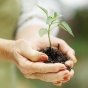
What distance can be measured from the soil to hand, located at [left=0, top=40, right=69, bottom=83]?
45mm

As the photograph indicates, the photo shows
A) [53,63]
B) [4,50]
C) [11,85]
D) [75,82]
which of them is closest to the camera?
[53,63]

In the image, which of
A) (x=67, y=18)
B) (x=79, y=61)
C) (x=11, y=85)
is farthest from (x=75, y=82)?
(x=11, y=85)

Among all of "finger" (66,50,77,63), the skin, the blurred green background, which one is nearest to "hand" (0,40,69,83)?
the skin

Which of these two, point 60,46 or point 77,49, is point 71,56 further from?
point 77,49

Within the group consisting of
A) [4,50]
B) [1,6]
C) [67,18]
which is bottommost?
[4,50]

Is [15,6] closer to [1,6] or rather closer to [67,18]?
[1,6]

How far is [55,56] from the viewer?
122 cm

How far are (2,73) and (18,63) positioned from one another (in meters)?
0.42

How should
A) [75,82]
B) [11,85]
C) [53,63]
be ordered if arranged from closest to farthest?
[53,63] → [11,85] → [75,82]

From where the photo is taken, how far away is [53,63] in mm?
1159

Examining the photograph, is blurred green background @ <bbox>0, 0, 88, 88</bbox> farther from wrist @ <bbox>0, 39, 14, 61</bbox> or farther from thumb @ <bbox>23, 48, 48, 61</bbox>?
thumb @ <bbox>23, 48, 48, 61</bbox>

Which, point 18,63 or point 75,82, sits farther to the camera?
point 75,82

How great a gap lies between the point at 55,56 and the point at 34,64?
0.09m

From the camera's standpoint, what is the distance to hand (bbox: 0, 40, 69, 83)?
113 centimetres
